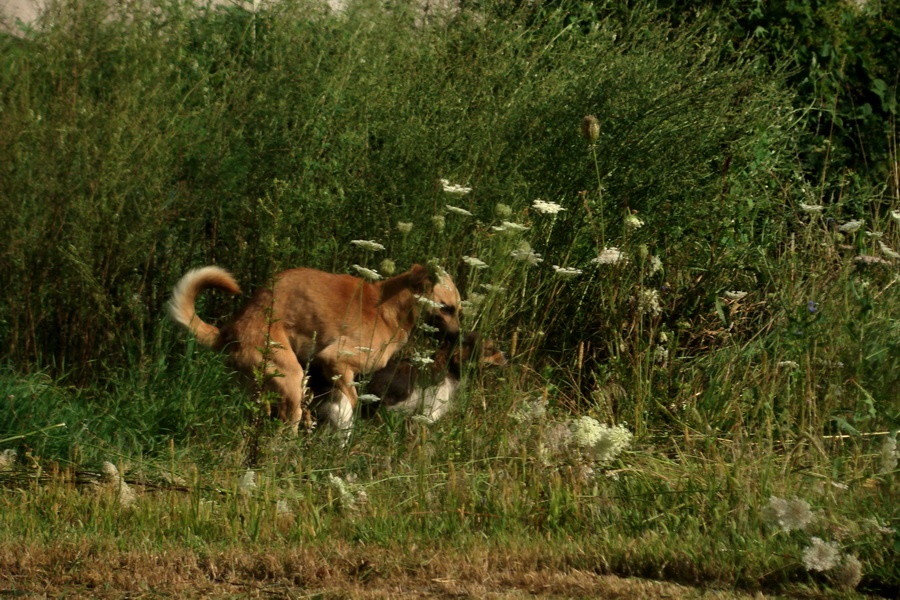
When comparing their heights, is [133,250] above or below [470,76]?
below

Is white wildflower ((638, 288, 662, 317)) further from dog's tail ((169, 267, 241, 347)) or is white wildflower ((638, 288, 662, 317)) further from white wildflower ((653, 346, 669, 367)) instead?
dog's tail ((169, 267, 241, 347))

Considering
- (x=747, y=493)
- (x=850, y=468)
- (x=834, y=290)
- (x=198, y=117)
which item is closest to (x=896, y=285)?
(x=834, y=290)

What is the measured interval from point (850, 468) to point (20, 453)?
3633 mm

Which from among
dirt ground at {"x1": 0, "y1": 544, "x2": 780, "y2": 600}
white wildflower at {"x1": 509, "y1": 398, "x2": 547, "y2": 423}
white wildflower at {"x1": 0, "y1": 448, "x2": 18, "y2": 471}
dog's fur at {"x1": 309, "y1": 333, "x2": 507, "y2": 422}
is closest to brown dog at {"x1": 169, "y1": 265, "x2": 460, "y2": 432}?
dog's fur at {"x1": 309, "y1": 333, "x2": 507, "y2": 422}

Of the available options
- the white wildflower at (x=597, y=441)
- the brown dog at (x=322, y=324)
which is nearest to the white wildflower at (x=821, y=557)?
the white wildflower at (x=597, y=441)

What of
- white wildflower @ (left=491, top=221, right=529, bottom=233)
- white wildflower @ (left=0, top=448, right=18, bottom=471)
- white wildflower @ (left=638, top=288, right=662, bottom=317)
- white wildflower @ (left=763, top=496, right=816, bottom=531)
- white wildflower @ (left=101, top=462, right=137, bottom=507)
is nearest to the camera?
white wildflower @ (left=763, top=496, right=816, bottom=531)

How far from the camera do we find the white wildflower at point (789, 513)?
4.16m

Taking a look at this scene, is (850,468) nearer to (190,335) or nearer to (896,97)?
(190,335)

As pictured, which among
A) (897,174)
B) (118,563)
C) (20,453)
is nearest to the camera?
(118,563)

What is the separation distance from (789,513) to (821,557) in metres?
0.22

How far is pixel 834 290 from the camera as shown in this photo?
6.47 meters

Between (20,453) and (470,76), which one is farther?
(470,76)

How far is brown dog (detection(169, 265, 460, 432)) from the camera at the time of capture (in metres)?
6.43

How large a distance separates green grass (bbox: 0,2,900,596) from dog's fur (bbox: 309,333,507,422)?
16 cm
